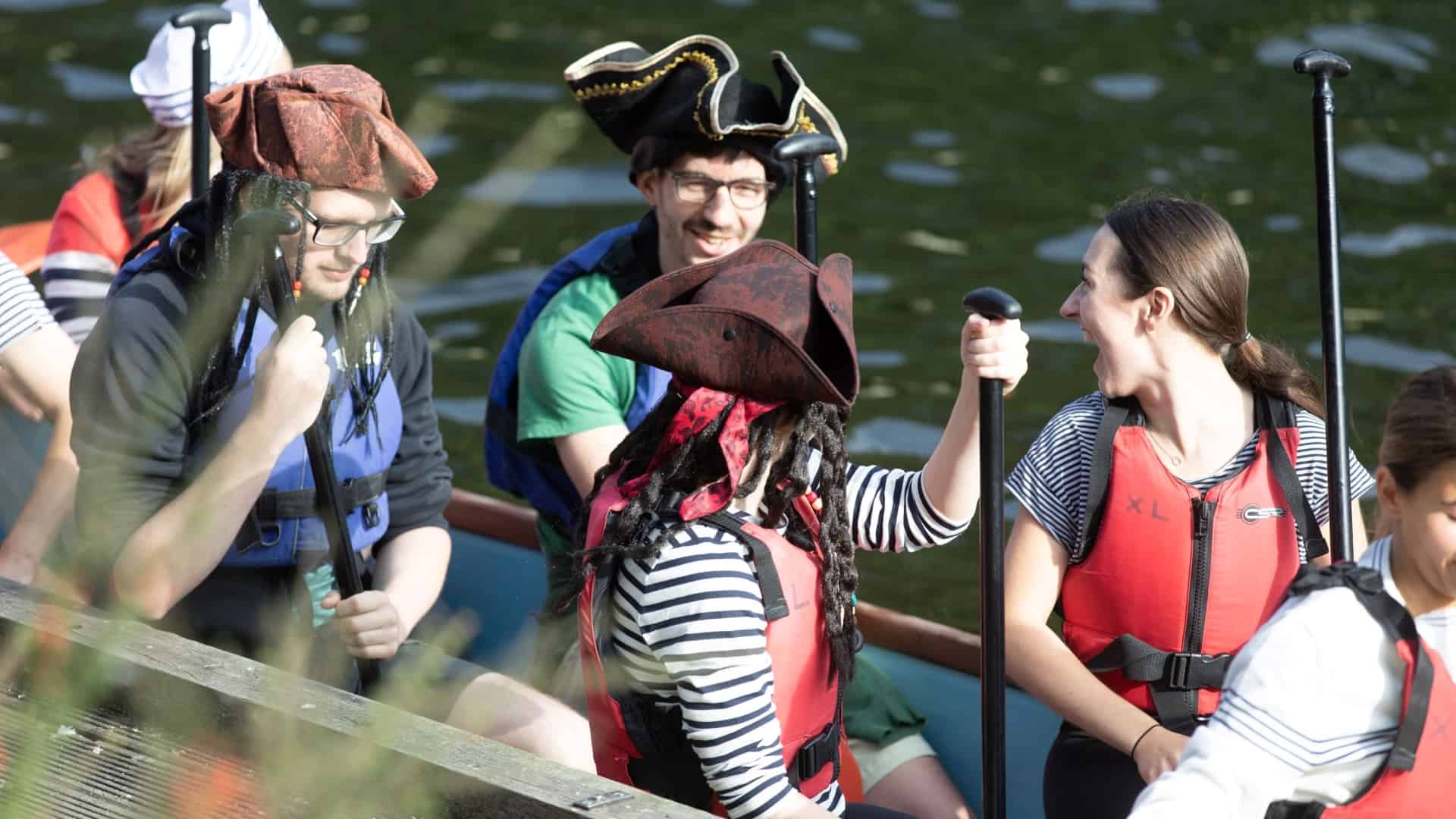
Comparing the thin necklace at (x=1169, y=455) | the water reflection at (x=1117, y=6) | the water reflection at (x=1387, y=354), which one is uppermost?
the thin necklace at (x=1169, y=455)

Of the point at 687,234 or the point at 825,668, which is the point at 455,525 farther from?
the point at 825,668

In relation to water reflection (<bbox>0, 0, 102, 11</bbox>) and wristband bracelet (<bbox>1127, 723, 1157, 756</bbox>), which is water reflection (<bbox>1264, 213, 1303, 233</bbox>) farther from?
water reflection (<bbox>0, 0, 102, 11</bbox>)

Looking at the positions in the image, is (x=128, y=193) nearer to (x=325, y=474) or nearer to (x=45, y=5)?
(x=325, y=474)

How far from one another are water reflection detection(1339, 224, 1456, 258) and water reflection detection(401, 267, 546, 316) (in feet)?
11.2

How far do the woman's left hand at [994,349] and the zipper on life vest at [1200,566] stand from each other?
57cm

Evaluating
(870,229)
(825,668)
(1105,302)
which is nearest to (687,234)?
(1105,302)

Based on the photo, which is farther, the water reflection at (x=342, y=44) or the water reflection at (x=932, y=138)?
the water reflection at (x=342, y=44)

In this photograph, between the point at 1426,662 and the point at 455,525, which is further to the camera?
the point at 455,525

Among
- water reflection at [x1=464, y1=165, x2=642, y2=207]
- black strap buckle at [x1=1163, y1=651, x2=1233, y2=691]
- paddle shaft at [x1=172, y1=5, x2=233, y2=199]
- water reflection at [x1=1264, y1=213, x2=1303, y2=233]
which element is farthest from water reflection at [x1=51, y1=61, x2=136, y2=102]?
black strap buckle at [x1=1163, y1=651, x2=1233, y2=691]

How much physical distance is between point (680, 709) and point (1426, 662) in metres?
0.88

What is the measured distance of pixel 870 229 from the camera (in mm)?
7746

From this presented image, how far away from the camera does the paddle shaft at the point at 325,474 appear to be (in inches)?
105

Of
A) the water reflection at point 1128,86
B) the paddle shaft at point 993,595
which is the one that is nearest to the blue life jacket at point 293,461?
the paddle shaft at point 993,595

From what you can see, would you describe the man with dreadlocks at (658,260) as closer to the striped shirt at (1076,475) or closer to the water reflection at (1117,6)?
the striped shirt at (1076,475)
